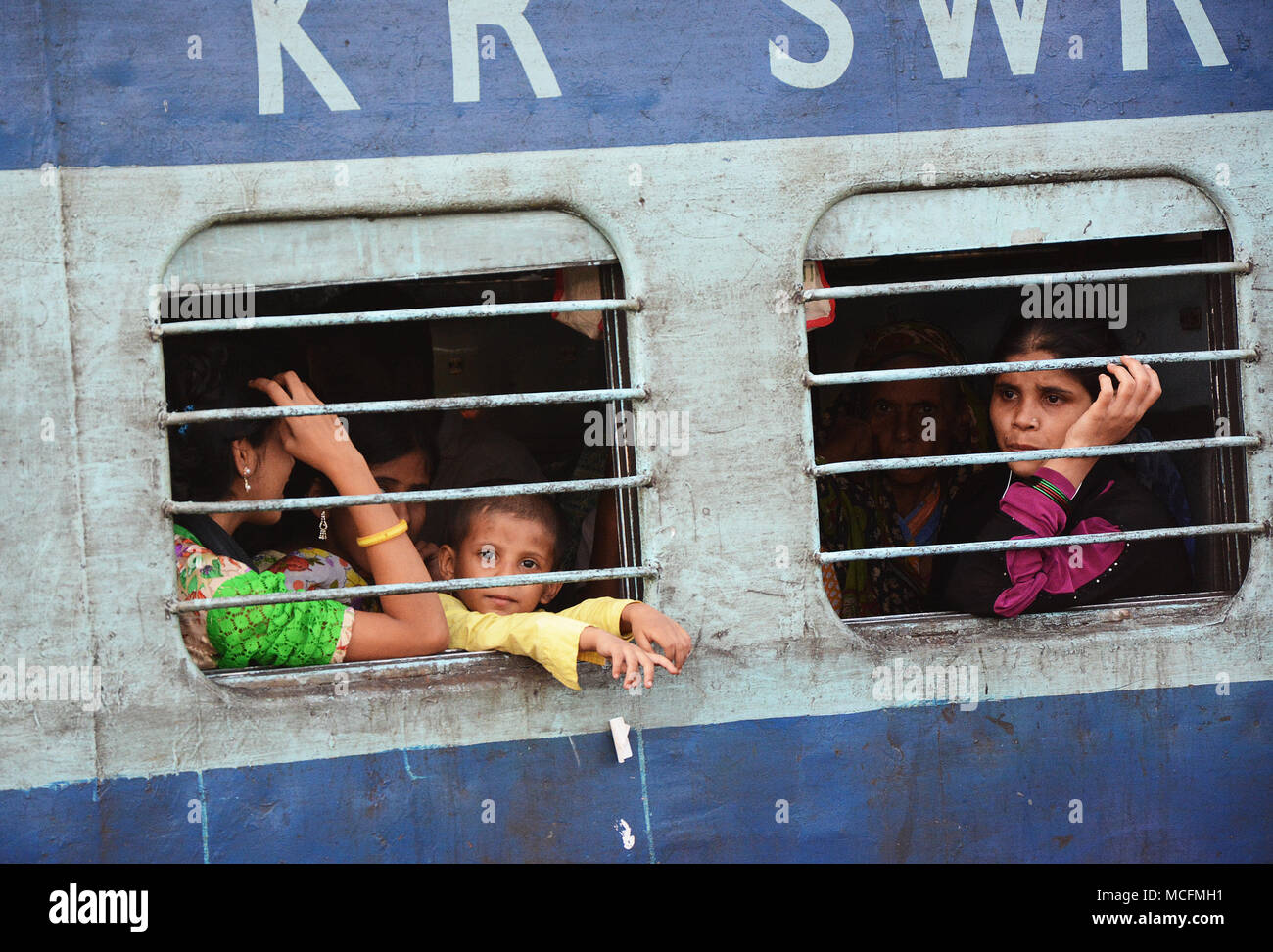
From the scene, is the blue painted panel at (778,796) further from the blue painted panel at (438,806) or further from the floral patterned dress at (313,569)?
the floral patterned dress at (313,569)

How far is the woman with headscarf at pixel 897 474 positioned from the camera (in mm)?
3137

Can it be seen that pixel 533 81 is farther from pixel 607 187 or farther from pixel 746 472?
pixel 746 472

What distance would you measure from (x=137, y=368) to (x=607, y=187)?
1041 mm

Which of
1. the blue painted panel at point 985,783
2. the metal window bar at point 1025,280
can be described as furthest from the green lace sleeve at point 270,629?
the metal window bar at point 1025,280

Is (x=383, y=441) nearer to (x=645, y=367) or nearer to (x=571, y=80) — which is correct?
(x=645, y=367)

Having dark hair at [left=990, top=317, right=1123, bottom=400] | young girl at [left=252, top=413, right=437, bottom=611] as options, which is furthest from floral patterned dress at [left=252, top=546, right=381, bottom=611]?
dark hair at [left=990, top=317, right=1123, bottom=400]

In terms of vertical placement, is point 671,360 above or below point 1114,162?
below

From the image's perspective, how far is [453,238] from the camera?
8.02ft

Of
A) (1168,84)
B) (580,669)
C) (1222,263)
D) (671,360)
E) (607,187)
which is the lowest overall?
(580,669)

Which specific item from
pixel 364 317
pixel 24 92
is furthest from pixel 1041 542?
pixel 24 92

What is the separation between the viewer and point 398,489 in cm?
303

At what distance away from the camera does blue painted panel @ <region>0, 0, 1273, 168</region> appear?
233 cm

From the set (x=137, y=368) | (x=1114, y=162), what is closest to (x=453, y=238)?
(x=137, y=368)

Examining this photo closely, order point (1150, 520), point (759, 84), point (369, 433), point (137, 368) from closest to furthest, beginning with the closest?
1. point (137, 368)
2. point (759, 84)
3. point (1150, 520)
4. point (369, 433)
